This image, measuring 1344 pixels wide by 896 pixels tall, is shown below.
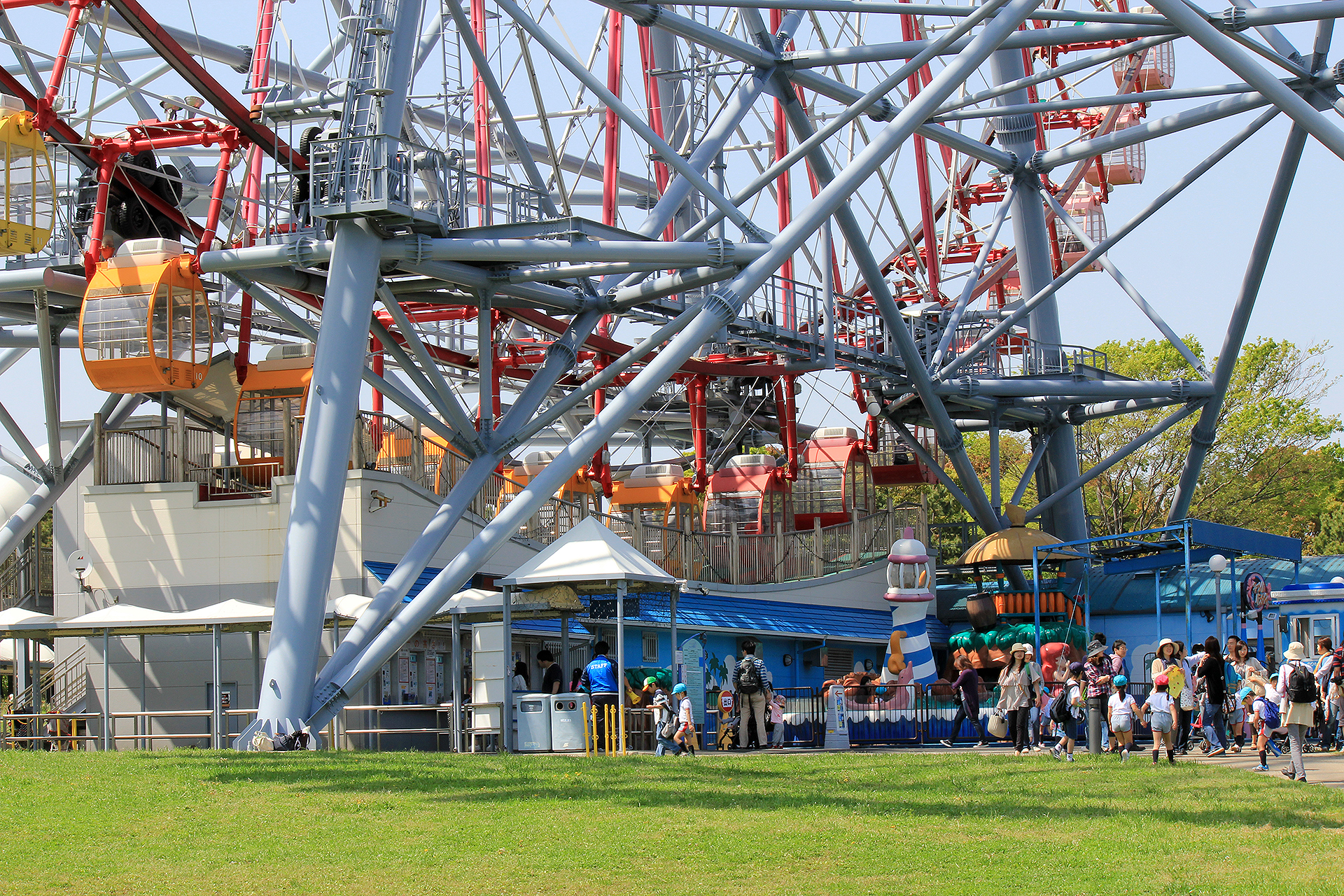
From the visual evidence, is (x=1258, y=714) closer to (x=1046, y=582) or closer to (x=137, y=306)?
(x=137, y=306)

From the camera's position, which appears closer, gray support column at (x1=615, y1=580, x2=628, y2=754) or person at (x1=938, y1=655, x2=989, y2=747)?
gray support column at (x1=615, y1=580, x2=628, y2=754)

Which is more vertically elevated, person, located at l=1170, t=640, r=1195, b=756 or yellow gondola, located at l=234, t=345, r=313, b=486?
yellow gondola, located at l=234, t=345, r=313, b=486

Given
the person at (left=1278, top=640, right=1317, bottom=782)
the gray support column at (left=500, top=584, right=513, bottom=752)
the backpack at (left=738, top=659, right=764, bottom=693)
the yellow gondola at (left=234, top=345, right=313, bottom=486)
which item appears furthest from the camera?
the yellow gondola at (left=234, top=345, right=313, bottom=486)

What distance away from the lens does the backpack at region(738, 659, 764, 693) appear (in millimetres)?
24594

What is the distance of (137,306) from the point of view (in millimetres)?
24359

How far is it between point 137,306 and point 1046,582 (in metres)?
26.7

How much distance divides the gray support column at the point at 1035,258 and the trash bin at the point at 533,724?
70.4 ft

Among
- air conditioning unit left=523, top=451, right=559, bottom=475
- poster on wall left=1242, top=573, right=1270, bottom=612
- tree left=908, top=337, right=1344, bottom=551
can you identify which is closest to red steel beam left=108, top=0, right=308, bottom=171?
poster on wall left=1242, top=573, right=1270, bottom=612

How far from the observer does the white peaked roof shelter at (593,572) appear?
22.0 metres

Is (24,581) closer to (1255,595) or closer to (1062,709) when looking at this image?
(1062,709)

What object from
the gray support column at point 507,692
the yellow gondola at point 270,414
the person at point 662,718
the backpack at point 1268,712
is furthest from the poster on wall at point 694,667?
the backpack at point 1268,712

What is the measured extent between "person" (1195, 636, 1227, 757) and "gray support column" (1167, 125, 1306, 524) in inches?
494

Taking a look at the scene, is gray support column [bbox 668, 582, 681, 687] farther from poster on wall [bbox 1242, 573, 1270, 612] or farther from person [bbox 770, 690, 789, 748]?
poster on wall [bbox 1242, 573, 1270, 612]

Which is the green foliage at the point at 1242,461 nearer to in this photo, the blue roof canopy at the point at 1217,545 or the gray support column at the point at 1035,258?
the gray support column at the point at 1035,258
